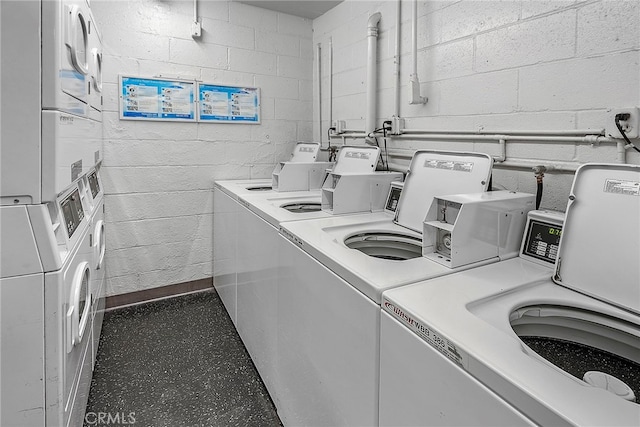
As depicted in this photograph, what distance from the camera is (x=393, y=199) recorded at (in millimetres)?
2104

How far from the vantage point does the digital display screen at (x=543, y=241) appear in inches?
50.3

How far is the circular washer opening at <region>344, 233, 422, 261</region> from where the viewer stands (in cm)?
171

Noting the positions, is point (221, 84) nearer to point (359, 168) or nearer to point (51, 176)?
point (359, 168)

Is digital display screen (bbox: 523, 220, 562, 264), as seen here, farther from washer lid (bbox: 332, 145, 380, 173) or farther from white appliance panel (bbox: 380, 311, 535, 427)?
washer lid (bbox: 332, 145, 380, 173)

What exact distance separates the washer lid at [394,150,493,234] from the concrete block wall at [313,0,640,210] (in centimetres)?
20

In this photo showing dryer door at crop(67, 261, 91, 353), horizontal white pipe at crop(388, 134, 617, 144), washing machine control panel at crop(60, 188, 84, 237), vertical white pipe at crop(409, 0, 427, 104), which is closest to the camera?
dryer door at crop(67, 261, 91, 353)

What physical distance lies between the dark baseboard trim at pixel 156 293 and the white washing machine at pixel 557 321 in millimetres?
2644

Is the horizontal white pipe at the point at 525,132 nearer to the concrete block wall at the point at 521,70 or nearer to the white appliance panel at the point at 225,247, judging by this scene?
the concrete block wall at the point at 521,70

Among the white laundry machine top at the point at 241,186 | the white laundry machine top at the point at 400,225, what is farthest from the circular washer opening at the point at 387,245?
the white laundry machine top at the point at 241,186

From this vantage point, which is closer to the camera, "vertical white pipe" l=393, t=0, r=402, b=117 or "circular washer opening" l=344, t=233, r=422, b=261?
"circular washer opening" l=344, t=233, r=422, b=261

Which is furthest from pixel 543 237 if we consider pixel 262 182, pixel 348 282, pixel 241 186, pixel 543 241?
pixel 262 182

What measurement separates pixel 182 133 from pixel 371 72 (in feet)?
5.22

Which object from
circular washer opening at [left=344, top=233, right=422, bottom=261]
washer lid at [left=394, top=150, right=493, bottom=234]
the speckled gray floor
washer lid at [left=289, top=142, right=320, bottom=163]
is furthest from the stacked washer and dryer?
washer lid at [left=289, top=142, right=320, bottom=163]

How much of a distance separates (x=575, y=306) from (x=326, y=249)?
77 cm
